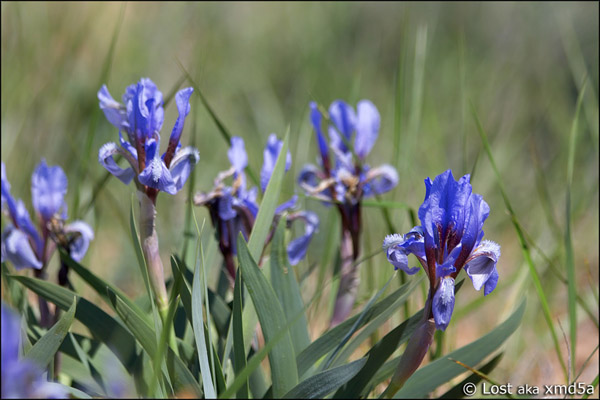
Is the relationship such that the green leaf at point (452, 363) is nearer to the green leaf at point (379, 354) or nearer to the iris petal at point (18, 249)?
the green leaf at point (379, 354)

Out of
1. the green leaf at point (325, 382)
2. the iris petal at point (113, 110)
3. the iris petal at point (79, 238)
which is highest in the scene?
the iris petal at point (113, 110)

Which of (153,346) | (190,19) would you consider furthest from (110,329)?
(190,19)

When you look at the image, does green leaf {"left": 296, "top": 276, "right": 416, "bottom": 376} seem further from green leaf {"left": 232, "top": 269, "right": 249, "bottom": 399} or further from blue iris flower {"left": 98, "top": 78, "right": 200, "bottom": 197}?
blue iris flower {"left": 98, "top": 78, "right": 200, "bottom": 197}

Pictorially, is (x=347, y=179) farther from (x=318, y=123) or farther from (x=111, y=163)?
(x=111, y=163)

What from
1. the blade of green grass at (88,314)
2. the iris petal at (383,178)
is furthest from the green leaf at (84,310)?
the iris petal at (383,178)

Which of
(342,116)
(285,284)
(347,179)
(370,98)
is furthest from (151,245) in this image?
(370,98)

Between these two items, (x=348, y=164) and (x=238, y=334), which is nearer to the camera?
(x=238, y=334)

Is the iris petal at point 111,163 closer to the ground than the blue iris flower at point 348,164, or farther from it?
closer to the ground

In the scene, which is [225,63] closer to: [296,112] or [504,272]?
[296,112]
